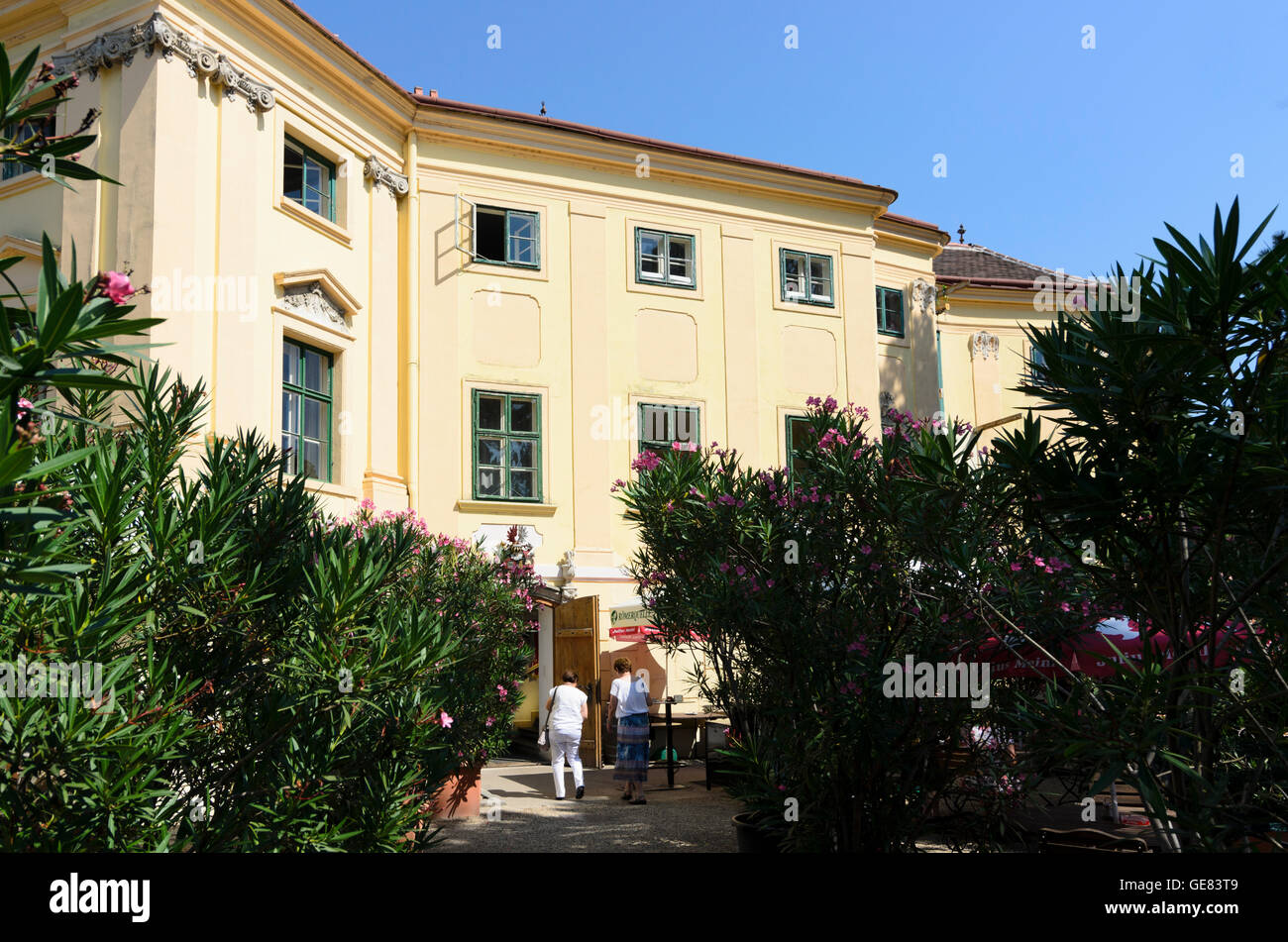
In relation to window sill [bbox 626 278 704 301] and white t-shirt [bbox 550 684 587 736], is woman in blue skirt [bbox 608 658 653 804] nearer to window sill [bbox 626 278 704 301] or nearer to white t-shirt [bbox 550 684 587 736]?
white t-shirt [bbox 550 684 587 736]

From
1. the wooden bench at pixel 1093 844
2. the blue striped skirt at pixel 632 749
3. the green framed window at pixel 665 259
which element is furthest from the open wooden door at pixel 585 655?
the wooden bench at pixel 1093 844

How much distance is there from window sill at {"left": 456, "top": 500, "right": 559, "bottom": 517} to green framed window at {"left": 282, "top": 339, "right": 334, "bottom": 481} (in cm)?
257

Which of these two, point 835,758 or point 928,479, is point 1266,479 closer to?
point 928,479

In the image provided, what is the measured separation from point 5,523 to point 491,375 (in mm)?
15996

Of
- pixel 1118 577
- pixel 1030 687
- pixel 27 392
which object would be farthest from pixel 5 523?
pixel 1030 687

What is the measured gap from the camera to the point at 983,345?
84.2 feet

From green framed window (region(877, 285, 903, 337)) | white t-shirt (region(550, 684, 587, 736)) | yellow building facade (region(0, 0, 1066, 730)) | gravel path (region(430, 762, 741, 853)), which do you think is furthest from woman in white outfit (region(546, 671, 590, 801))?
green framed window (region(877, 285, 903, 337))

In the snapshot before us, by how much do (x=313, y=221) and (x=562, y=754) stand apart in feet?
29.0

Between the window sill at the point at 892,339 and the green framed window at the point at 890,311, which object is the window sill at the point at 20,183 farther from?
the green framed window at the point at 890,311

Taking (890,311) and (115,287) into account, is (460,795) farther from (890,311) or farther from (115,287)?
(890,311)

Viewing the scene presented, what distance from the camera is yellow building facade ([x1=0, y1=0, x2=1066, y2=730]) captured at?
563 inches

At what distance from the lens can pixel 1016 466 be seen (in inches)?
199

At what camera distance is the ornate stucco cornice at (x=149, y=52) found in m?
14.1

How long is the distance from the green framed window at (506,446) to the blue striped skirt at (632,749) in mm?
5723
